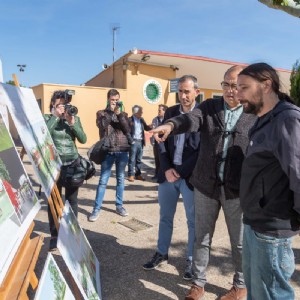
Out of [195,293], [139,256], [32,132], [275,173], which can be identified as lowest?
[139,256]

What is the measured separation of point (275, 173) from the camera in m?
1.78

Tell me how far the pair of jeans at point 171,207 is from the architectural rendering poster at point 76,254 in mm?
891

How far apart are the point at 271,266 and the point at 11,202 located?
146 centimetres

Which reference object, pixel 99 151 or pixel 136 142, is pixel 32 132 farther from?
pixel 136 142

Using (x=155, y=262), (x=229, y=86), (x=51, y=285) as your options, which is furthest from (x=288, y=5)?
(x=51, y=285)

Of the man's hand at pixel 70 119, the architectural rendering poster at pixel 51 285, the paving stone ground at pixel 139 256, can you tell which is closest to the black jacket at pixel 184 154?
the paving stone ground at pixel 139 256

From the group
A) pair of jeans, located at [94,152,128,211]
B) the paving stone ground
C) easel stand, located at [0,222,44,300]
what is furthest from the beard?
pair of jeans, located at [94,152,128,211]

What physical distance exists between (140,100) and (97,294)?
13536 millimetres

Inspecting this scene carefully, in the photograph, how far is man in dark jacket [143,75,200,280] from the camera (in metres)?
3.06

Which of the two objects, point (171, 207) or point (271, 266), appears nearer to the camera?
point (271, 266)

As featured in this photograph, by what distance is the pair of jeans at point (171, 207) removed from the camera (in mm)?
3137

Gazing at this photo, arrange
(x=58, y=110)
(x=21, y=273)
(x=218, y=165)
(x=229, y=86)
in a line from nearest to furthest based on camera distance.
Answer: (x=21, y=273) < (x=229, y=86) < (x=218, y=165) < (x=58, y=110)

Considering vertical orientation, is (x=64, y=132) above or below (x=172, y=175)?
above

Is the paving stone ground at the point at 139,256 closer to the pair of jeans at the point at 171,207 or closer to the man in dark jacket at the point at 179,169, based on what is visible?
the man in dark jacket at the point at 179,169
